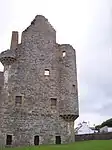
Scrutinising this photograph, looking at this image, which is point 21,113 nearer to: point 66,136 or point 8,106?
point 8,106

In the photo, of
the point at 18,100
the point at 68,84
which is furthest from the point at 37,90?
the point at 68,84

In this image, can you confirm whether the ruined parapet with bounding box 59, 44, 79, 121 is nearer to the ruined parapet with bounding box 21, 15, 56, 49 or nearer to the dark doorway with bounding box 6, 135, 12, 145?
the ruined parapet with bounding box 21, 15, 56, 49

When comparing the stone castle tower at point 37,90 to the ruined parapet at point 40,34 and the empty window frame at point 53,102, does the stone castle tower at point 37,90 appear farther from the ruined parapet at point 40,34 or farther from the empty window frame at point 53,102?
the empty window frame at point 53,102

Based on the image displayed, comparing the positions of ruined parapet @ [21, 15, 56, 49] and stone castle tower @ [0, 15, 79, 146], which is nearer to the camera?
stone castle tower @ [0, 15, 79, 146]

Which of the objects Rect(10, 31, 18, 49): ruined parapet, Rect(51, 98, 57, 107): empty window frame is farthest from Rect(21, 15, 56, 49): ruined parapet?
Rect(51, 98, 57, 107): empty window frame

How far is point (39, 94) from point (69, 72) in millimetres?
4652

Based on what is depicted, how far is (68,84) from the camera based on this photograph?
32438 millimetres

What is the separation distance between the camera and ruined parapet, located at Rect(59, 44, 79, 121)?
3135 cm

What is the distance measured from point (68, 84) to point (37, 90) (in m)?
3.76

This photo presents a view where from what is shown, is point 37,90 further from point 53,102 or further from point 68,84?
point 68,84

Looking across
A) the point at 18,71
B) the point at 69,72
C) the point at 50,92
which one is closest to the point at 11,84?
the point at 18,71

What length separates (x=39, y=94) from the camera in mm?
31203

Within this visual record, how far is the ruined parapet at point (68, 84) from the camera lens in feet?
103

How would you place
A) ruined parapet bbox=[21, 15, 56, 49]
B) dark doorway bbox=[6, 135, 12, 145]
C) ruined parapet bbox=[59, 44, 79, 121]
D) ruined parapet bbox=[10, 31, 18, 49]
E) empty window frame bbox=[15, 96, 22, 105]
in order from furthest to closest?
ruined parapet bbox=[21, 15, 56, 49] < ruined parapet bbox=[10, 31, 18, 49] < ruined parapet bbox=[59, 44, 79, 121] < empty window frame bbox=[15, 96, 22, 105] < dark doorway bbox=[6, 135, 12, 145]
